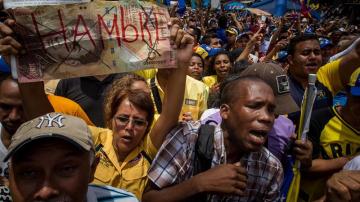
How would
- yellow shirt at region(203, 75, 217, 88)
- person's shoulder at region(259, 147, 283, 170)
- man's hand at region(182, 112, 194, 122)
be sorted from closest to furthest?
person's shoulder at region(259, 147, 283, 170), man's hand at region(182, 112, 194, 122), yellow shirt at region(203, 75, 217, 88)

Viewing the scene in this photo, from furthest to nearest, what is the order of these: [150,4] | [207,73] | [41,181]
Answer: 1. [207,73]
2. [150,4]
3. [41,181]

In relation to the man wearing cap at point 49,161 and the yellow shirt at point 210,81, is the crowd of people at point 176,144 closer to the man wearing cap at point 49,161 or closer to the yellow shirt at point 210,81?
the man wearing cap at point 49,161

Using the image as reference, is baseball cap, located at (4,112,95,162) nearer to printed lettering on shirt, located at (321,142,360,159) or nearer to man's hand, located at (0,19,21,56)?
man's hand, located at (0,19,21,56)

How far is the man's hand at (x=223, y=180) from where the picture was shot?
6.14 ft

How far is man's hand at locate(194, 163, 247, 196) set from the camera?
73.6 inches

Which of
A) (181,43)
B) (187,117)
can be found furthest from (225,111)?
(187,117)

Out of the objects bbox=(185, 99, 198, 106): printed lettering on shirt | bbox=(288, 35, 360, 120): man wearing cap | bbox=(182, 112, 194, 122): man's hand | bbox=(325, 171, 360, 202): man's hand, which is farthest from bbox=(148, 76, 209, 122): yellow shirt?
bbox=(325, 171, 360, 202): man's hand

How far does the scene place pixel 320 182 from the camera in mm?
2658

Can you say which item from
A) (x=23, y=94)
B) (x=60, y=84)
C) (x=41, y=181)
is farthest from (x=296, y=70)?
(x=41, y=181)

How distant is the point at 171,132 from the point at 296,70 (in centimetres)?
213

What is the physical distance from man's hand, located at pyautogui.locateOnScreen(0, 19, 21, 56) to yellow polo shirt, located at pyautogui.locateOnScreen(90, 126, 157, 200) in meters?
0.77

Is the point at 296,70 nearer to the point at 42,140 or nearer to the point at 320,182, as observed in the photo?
the point at 320,182

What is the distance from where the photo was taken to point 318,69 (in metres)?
3.71

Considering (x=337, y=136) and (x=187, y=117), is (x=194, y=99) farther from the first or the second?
(x=337, y=136)
